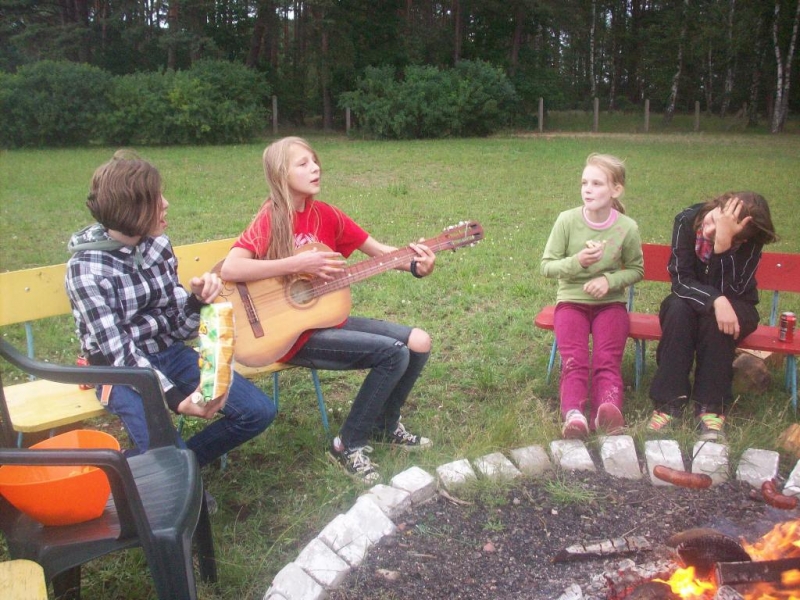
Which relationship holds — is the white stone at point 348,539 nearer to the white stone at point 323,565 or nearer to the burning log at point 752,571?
the white stone at point 323,565

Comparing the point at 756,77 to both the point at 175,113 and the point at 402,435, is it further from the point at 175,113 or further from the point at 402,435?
the point at 402,435

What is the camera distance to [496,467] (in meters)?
2.90

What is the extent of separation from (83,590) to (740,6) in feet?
108

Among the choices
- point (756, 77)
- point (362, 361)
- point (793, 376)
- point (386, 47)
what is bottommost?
point (793, 376)

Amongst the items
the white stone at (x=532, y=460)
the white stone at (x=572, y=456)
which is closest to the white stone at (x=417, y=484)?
the white stone at (x=532, y=460)

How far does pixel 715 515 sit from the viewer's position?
2.71 metres

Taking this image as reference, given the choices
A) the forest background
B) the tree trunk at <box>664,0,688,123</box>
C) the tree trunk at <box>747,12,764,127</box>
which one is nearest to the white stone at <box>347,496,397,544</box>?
the forest background

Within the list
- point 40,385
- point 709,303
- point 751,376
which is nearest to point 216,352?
point 40,385

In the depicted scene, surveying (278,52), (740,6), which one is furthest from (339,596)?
(740,6)

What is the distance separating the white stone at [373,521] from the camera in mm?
2570

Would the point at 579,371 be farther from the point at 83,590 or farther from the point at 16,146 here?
the point at 16,146

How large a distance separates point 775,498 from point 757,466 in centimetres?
23

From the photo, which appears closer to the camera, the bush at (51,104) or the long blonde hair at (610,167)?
the long blonde hair at (610,167)

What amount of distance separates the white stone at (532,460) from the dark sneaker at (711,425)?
804mm
